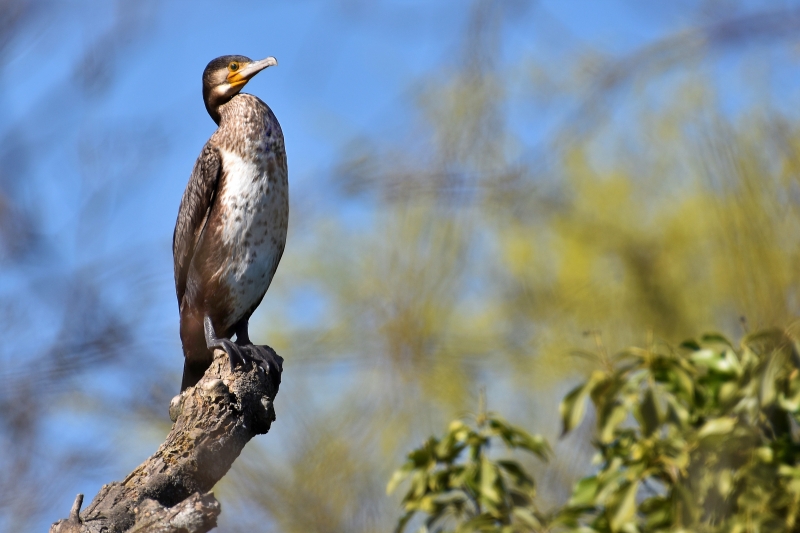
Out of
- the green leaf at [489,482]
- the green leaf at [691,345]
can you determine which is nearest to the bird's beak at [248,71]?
the green leaf at [489,482]

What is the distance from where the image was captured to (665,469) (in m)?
2.40

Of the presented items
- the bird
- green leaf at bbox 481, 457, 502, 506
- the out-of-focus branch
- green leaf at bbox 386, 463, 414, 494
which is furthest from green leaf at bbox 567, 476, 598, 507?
the bird

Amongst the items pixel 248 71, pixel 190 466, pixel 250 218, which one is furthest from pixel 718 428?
pixel 248 71

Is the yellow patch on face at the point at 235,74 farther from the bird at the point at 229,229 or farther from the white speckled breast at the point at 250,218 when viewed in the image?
the white speckled breast at the point at 250,218

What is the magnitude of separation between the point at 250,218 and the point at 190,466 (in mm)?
1411

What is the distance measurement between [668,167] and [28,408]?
723 cm

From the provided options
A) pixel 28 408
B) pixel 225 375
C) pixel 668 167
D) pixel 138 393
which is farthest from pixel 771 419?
pixel 668 167

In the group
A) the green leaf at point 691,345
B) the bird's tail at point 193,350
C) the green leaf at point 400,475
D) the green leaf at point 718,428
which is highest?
the bird's tail at point 193,350

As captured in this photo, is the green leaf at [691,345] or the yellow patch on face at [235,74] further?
the yellow patch on face at [235,74]

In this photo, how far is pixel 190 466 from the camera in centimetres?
248

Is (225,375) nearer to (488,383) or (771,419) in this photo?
(771,419)

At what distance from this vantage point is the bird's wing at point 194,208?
12.5 ft

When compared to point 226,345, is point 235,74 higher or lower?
higher

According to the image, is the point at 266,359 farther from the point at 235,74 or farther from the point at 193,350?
the point at 235,74
